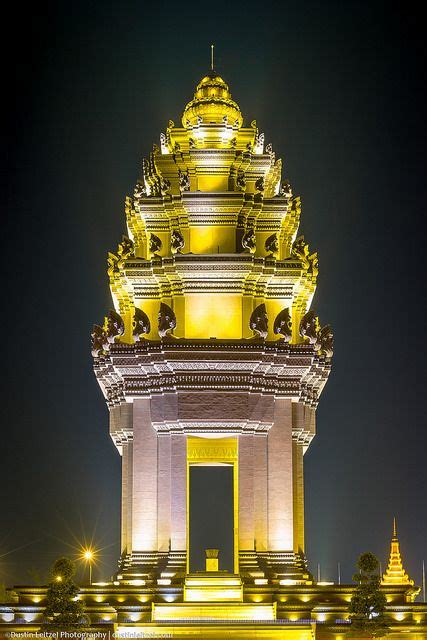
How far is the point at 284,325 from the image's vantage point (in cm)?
3766

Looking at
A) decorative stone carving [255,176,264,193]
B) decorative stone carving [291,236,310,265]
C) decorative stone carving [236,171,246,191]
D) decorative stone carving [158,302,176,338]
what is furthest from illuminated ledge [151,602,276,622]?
decorative stone carving [255,176,264,193]

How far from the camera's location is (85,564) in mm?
Answer: 54406

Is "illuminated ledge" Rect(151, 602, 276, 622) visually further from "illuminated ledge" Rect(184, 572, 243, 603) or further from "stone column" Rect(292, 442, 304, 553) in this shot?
"stone column" Rect(292, 442, 304, 553)

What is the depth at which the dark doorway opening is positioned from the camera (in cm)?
4475

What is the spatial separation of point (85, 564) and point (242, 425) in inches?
774

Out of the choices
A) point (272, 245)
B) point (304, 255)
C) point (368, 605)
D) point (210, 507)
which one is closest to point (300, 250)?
point (304, 255)

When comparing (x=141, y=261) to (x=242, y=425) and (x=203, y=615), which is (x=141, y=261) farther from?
(x=203, y=615)

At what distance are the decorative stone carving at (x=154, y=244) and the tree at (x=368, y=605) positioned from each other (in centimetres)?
1013

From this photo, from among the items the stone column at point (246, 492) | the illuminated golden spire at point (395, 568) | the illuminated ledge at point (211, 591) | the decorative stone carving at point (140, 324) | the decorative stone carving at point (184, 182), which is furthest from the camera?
the illuminated golden spire at point (395, 568)

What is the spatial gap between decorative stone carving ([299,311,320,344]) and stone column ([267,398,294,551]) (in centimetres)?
182

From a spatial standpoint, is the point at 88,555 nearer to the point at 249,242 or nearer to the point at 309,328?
the point at 309,328

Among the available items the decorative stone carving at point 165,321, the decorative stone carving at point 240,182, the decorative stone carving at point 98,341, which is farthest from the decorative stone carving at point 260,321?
the decorative stone carving at point 98,341

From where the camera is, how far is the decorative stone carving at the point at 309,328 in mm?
38188

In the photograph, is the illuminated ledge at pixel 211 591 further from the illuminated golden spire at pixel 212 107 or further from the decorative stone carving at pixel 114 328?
the illuminated golden spire at pixel 212 107
